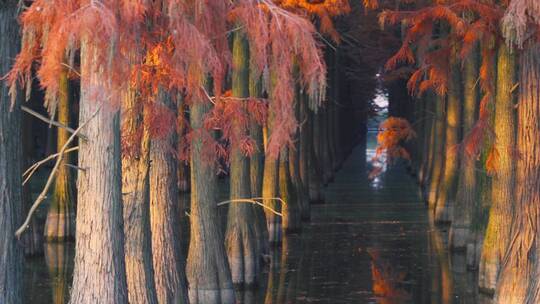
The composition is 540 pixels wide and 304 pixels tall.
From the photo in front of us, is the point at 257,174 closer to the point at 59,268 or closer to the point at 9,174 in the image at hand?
the point at 59,268

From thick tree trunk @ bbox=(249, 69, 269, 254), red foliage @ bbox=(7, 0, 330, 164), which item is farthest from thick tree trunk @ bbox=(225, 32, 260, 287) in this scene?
red foliage @ bbox=(7, 0, 330, 164)

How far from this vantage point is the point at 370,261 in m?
28.7

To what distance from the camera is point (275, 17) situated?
11.0 m

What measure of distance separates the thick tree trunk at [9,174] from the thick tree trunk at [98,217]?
5.10ft

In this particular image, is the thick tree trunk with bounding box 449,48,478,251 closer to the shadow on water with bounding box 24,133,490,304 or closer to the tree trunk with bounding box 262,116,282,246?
the shadow on water with bounding box 24,133,490,304

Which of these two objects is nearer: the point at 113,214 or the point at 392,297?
the point at 113,214

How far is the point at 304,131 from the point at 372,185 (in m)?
19.8

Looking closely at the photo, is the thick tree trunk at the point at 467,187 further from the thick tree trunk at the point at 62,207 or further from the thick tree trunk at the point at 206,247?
the thick tree trunk at the point at 206,247

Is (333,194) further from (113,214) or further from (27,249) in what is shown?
(113,214)

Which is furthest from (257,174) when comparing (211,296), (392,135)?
(392,135)

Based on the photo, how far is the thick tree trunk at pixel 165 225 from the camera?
1769cm

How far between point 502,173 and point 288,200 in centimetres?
1089

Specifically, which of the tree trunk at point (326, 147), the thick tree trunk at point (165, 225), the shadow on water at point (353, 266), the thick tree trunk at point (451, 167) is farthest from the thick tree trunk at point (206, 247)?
the tree trunk at point (326, 147)

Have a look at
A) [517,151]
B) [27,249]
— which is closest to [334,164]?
[27,249]
